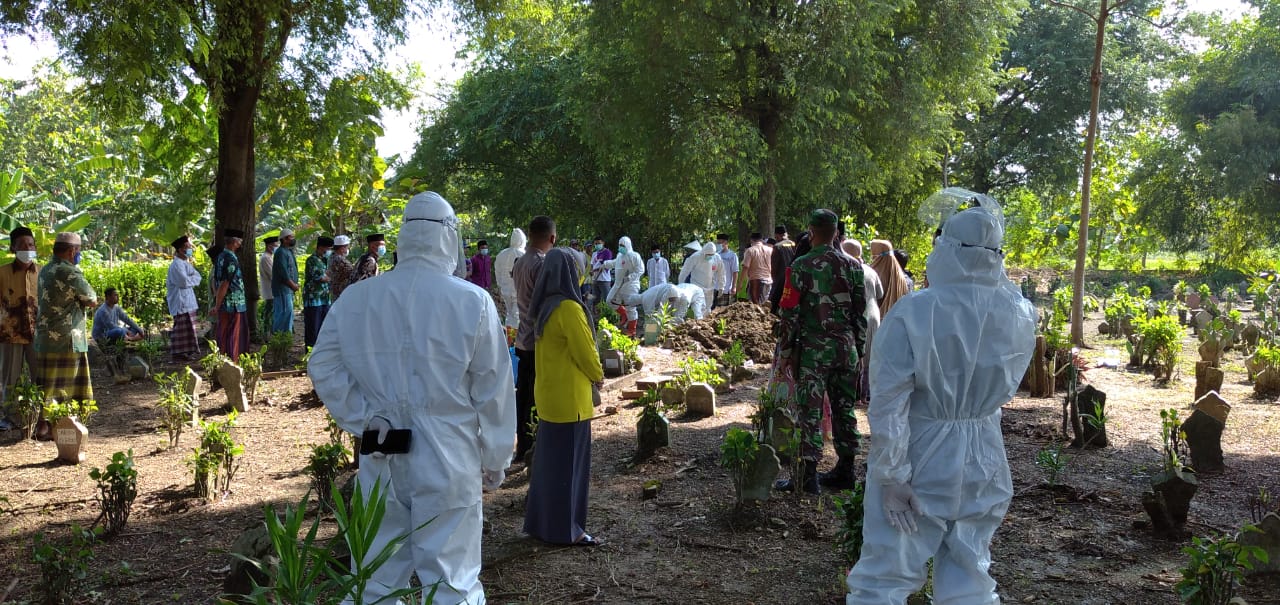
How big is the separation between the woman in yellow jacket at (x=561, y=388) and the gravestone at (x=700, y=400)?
143 inches

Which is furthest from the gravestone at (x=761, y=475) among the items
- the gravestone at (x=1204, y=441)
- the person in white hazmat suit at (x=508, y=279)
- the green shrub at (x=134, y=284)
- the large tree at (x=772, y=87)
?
the green shrub at (x=134, y=284)

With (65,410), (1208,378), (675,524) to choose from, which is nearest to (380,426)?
(675,524)

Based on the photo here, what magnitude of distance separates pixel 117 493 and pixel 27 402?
3103 mm

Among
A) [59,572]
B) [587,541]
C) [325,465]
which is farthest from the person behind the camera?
[325,465]

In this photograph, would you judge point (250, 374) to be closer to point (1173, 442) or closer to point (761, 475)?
point (761, 475)

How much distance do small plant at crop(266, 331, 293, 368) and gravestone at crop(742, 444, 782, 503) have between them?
796 cm

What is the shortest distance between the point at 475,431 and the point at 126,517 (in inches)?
129

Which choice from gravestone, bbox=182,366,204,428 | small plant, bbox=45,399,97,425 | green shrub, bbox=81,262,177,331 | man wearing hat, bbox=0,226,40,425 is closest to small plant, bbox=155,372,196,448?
gravestone, bbox=182,366,204,428

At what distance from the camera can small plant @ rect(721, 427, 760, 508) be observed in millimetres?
5434

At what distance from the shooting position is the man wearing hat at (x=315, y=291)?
12258mm

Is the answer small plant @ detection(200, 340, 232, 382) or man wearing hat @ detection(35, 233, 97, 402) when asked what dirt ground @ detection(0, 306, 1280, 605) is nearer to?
man wearing hat @ detection(35, 233, 97, 402)

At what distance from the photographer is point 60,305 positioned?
308 inches

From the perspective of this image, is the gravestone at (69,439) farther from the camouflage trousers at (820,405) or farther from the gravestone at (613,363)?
the camouflage trousers at (820,405)

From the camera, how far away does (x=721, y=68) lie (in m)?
19.9
